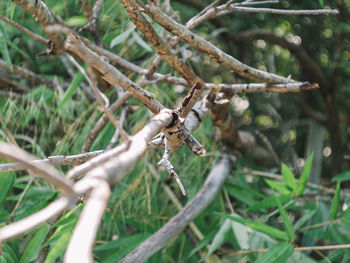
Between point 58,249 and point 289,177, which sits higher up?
point 58,249

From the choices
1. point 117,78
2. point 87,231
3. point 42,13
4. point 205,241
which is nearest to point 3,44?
point 42,13

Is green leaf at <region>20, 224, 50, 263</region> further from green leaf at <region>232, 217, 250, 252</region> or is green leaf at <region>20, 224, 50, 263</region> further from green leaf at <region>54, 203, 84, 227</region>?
green leaf at <region>232, 217, 250, 252</region>

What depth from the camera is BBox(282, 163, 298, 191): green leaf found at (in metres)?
0.82

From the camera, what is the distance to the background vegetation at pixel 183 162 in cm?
76

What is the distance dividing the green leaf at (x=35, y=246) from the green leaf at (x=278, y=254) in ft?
1.28

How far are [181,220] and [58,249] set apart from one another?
0.72 feet

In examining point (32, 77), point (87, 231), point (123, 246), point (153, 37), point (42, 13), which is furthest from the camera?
point (32, 77)

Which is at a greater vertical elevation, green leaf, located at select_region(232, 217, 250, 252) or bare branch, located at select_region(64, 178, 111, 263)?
bare branch, located at select_region(64, 178, 111, 263)

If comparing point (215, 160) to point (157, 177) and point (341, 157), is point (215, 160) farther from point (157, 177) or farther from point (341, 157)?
point (341, 157)

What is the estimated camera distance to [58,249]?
2.20ft

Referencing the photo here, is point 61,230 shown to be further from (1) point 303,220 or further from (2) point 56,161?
(1) point 303,220

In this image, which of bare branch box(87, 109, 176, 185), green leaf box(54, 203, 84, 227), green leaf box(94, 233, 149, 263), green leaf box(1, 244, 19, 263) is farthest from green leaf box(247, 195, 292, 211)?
bare branch box(87, 109, 176, 185)

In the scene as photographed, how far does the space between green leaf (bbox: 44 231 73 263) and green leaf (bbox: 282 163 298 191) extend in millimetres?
455

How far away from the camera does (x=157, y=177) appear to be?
2.90 ft
